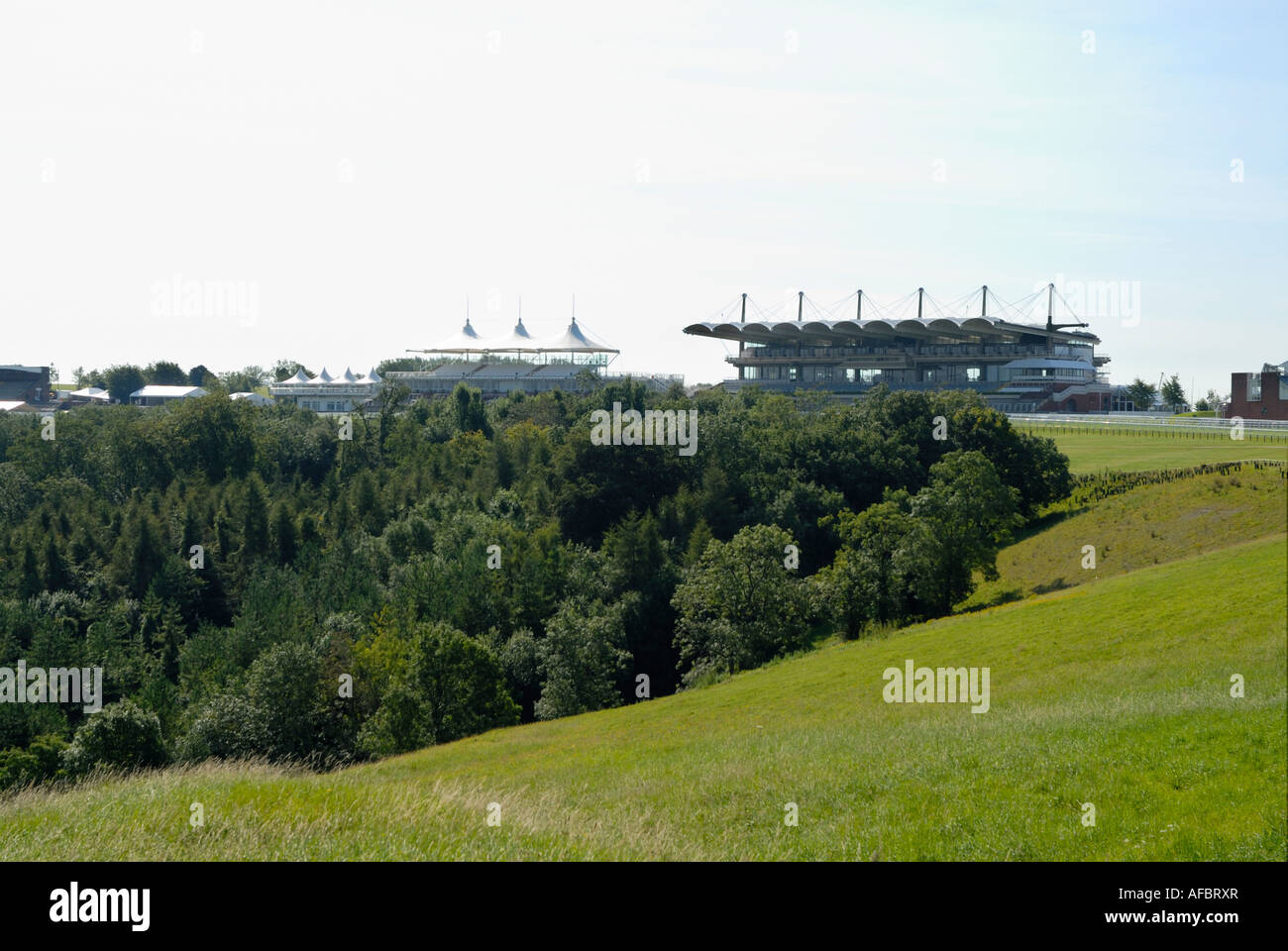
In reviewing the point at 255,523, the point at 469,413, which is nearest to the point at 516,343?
the point at 469,413

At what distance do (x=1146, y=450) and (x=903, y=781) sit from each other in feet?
109

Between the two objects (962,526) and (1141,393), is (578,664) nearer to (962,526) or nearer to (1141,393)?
(962,526)

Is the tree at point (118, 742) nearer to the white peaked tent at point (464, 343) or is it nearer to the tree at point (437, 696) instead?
the tree at point (437, 696)

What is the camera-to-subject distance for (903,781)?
729 inches

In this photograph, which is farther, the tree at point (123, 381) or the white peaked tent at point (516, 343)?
the tree at point (123, 381)

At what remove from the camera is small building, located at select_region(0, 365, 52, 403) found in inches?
6294

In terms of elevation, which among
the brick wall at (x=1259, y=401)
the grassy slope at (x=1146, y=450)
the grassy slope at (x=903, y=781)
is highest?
the brick wall at (x=1259, y=401)

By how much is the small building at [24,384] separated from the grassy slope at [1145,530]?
15397cm

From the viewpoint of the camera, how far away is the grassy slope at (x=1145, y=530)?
25.6 m

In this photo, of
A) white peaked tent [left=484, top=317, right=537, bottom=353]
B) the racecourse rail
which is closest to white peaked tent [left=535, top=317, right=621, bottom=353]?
white peaked tent [left=484, top=317, right=537, bottom=353]

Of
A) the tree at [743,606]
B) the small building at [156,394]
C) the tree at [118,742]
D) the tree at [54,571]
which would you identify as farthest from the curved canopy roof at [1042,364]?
the small building at [156,394]
